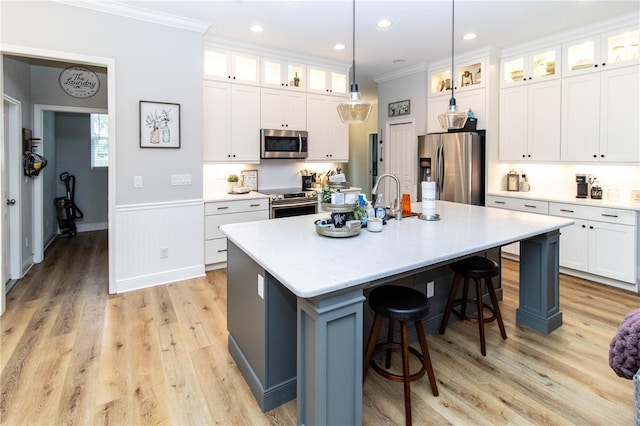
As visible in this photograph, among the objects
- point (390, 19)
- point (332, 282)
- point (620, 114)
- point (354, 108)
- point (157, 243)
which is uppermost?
point (390, 19)

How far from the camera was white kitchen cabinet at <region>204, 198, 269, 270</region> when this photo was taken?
4352 mm

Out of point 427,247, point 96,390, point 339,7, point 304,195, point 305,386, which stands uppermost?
point 339,7

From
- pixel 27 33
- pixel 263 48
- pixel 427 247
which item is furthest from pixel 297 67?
pixel 427 247

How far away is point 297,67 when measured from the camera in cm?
524

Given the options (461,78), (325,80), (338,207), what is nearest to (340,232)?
(338,207)

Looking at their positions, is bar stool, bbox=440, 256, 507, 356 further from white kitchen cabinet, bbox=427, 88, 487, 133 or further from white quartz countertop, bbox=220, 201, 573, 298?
white kitchen cabinet, bbox=427, 88, 487, 133

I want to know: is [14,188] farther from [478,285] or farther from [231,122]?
[478,285]

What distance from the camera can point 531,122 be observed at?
4.70 metres

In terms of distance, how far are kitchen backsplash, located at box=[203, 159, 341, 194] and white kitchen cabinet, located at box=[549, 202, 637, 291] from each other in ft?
11.1

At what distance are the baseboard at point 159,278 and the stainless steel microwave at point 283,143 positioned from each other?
1.75 m

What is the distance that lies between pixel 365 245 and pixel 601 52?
3941 mm

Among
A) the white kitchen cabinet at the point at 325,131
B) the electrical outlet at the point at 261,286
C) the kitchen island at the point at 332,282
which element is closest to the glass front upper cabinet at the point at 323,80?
the white kitchen cabinet at the point at 325,131

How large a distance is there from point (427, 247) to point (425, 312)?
353 millimetres

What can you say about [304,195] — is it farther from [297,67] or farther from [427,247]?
[427,247]
